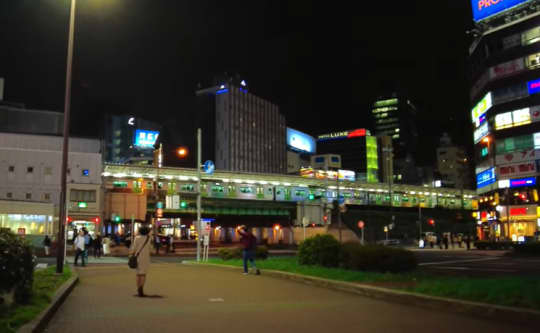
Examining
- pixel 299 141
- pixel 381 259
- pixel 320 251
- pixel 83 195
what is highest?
pixel 299 141

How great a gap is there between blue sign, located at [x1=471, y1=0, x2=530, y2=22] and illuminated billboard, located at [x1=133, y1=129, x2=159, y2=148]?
67173 mm

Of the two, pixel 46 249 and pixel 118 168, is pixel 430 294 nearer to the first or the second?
pixel 46 249

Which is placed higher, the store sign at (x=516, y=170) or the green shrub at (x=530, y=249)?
the store sign at (x=516, y=170)

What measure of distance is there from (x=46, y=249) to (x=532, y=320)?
34.7 meters

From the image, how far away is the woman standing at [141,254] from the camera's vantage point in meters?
11.8

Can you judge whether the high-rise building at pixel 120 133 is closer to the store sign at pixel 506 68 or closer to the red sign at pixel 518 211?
the store sign at pixel 506 68

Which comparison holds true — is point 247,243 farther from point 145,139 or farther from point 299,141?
point 299,141

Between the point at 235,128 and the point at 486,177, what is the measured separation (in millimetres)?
84857

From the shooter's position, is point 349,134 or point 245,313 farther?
point 349,134

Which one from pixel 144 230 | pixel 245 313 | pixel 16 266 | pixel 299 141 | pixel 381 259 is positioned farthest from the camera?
pixel 299 141

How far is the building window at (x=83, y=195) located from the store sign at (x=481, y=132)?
1940 inches

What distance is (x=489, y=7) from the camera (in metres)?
62.5

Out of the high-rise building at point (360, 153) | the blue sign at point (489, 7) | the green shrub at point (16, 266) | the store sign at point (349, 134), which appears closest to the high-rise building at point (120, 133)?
the high-rise building at point (360, 153)

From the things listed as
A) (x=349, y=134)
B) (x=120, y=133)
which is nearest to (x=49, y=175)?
(x=120, y=133)
